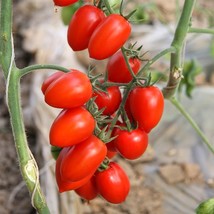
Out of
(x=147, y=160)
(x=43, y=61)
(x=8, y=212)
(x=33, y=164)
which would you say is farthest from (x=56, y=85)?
(x=43, y=61)

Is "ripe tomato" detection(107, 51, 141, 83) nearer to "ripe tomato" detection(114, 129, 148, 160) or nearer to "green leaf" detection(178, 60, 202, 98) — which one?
"ripe tomato" detection(114, 129, 148, 160)

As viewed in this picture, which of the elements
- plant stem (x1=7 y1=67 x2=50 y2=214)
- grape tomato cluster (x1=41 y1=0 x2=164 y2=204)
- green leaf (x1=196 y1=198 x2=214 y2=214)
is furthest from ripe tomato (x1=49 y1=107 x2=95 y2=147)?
green leaf (x1=196 y1=198 x2=214 y2=214)

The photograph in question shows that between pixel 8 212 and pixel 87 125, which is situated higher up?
pixel 87 125

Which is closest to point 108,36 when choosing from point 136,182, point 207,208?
point 207,208

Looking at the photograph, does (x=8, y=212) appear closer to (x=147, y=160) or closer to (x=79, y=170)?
(x=147, y=160)

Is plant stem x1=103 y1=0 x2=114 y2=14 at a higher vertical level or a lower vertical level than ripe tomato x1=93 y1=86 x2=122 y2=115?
higher

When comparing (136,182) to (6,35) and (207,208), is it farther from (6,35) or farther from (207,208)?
(6,35)
